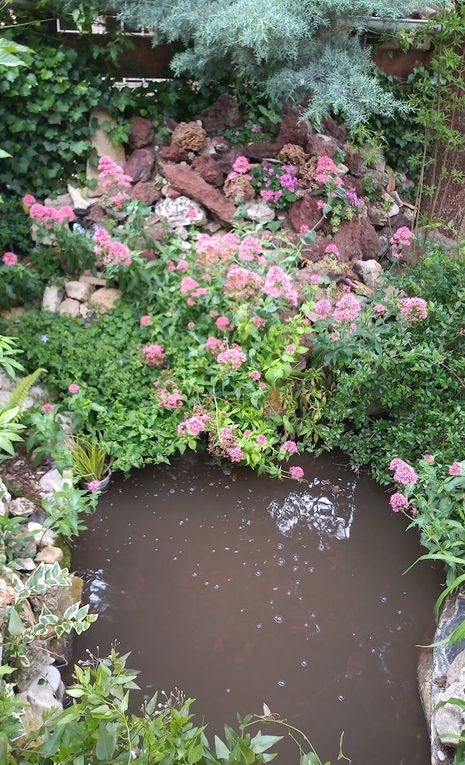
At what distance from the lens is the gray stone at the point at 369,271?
4777 mm

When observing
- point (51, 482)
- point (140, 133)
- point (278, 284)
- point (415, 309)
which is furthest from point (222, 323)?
point (140, 133)

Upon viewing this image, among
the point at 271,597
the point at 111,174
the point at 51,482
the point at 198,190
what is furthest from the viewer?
the point at 198,190

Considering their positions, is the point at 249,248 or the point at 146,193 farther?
the point at 146,193

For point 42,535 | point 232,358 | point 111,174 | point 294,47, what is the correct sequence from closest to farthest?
point 42,535, point 232,358, point 111,174, point 294,47

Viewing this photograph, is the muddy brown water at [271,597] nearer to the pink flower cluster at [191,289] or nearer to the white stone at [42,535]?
the white stone at [42,535]

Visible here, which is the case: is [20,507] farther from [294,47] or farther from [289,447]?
[294,47]

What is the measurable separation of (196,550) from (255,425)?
2.71ft

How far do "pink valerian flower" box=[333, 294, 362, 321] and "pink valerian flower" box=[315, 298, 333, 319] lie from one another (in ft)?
0.23

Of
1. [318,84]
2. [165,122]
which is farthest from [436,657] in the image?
[165,122]

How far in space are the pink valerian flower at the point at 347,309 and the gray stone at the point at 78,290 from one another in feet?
5.75

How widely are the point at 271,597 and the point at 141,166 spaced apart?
3.20 m

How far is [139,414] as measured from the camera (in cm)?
402

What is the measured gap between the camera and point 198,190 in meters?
4.74

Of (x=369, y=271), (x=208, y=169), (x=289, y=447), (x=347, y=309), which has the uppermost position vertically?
(x=208, y=169)
